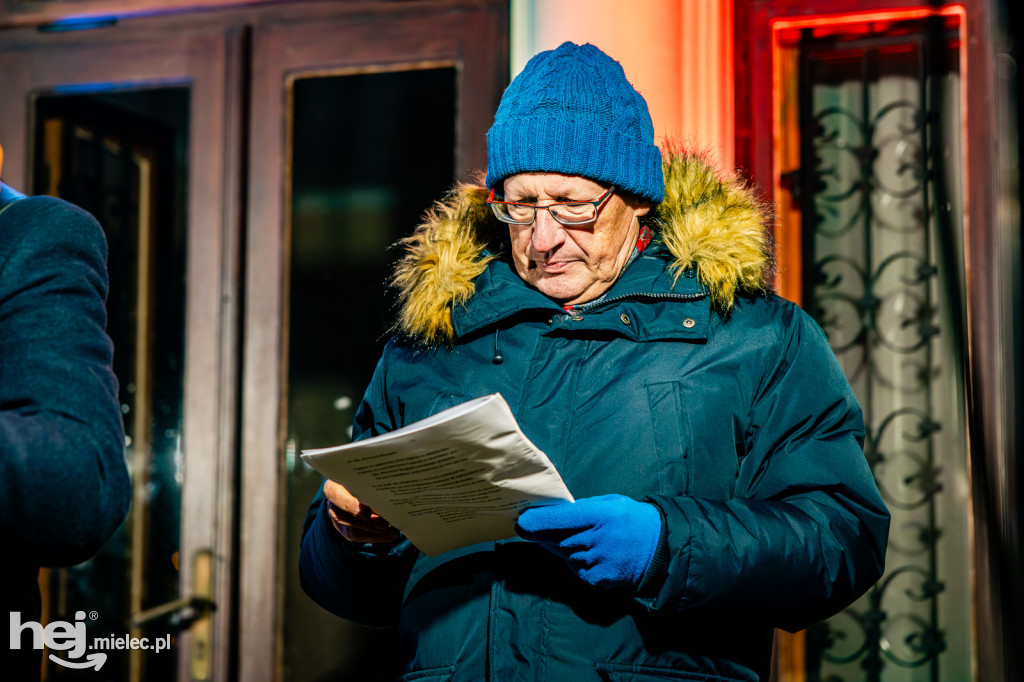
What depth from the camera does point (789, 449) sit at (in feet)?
4.82

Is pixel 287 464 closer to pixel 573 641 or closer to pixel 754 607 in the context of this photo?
pixel 573 641

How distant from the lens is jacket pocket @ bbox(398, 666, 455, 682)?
1.50m

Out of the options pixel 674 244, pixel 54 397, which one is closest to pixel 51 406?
pixel 54 397

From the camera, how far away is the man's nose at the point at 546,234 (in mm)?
1646

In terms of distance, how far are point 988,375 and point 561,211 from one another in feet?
4.58

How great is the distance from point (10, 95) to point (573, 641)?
2756mm

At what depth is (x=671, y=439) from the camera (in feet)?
4.87

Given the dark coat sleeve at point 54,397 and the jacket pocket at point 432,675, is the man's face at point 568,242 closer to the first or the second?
the jacket pocket at point 432,675

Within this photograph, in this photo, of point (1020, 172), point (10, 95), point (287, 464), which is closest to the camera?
point (1020, 172)

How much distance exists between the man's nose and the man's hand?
21.0 inches

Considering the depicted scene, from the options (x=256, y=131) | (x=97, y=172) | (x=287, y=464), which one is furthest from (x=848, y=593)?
(x=97, y=172)

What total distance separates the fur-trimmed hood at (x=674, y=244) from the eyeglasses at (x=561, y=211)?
132 millimetres

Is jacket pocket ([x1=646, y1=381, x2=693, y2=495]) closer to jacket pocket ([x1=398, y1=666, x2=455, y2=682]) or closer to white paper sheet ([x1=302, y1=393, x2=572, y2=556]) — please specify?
white paper sheet ([x1=302, y1=393, x2=572, y2=556])

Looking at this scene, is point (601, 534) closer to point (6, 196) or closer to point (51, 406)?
point (51, 406)
